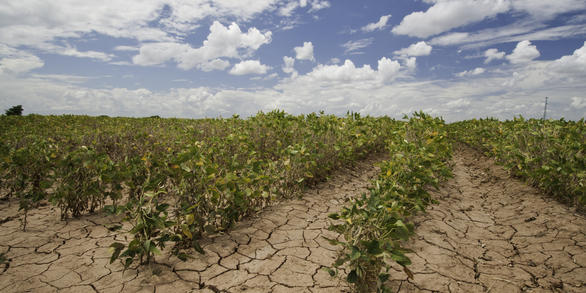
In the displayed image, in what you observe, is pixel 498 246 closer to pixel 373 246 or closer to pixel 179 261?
pixel 373 246

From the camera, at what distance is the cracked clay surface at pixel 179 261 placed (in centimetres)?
216

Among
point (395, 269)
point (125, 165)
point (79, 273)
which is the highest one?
point (125, 165)

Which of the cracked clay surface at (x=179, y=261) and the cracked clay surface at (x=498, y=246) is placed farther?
the cracked clay surface at (x=498, y=246)

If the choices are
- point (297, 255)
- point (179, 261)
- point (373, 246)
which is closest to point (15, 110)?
point (179, 261)

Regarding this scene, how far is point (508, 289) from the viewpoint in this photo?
Result: 2256mm

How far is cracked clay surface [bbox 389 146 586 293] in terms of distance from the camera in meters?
2.33

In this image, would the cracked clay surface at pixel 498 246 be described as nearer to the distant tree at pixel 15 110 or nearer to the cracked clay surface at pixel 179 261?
the cracked clay surface at pixel 179 261

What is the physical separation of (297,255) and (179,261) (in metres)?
1.03

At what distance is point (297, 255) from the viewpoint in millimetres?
2625

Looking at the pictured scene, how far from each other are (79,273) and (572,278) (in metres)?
4.13

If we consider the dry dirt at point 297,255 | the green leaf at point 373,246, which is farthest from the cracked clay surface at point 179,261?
the green leaf at point 373,246

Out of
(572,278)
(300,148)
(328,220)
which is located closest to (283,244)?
(328,220)

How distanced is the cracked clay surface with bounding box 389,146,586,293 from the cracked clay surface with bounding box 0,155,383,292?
0.77 m

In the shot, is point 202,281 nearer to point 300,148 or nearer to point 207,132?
point 300,148
